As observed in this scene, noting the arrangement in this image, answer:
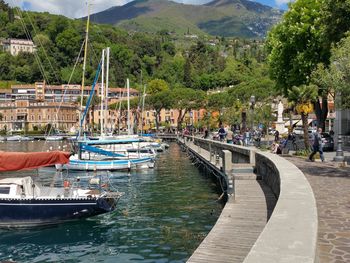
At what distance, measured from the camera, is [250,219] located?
12.8 meters

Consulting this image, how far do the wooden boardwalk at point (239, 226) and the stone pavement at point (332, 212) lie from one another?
1608mm

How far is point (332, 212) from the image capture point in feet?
35.4

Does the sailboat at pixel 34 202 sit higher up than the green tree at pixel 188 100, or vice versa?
the green tree at pixel 188 100

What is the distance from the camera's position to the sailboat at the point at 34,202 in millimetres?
19250

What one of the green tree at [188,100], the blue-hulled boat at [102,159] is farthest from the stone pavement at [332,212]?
the green tree at [188,100]

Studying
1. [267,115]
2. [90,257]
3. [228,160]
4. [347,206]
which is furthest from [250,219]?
[267,115]

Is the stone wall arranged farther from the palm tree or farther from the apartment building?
the apartment building

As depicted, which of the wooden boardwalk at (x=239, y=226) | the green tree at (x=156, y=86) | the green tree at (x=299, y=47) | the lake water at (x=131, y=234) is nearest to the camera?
the wooden boardwalk at (x=239, y=226)

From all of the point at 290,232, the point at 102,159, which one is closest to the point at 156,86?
the point at 102,159

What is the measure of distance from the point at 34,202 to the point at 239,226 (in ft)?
34.3

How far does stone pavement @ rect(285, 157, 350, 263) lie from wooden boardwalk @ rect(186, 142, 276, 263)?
63.3 inches

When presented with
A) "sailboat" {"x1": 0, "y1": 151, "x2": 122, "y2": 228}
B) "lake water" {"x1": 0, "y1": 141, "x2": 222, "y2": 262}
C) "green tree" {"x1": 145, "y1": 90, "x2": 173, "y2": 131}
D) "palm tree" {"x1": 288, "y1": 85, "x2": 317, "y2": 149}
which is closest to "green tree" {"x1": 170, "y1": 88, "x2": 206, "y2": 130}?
"green tree" {"x1": 145, "y1": 90, "x2": 173, "y2": 131}

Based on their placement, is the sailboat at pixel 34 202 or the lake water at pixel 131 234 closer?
the lake water at pixel 131 234

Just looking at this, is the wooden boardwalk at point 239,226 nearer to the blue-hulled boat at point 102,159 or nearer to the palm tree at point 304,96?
the palm tree at point 304,96
